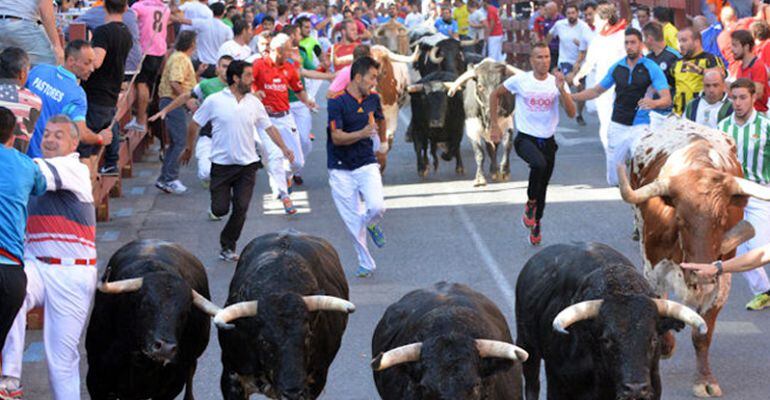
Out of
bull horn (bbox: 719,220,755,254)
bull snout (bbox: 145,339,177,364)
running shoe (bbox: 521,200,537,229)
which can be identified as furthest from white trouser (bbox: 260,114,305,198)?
bull snout (bbox: 145,339,177,364)

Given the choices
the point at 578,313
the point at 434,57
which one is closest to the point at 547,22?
the point at 434,57

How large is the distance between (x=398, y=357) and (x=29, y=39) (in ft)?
22.8

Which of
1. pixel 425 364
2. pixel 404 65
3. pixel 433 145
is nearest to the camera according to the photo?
pixel 425 364

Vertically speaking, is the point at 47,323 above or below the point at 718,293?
above

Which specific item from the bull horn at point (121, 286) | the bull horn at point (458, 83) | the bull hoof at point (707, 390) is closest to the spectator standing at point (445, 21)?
the bull horn at point (458, 83)

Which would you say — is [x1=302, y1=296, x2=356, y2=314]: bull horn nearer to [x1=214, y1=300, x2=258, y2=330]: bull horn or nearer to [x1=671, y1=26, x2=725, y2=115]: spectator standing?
[x1=214, y1=300, x2=258, y2=330]: bull horn

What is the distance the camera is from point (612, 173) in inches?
661

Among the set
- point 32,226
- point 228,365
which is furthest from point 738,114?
point 32,226

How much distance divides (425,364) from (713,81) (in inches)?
287

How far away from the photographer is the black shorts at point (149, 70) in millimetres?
19219

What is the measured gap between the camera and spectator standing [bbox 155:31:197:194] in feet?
62.5

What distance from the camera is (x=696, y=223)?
407 inches

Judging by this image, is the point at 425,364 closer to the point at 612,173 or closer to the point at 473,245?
the point at 473,245

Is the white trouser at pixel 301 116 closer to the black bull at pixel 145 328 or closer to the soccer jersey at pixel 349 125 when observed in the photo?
the soccer jersey at pixel 349 125
